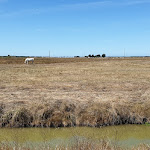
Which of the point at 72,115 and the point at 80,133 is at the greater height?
the point at 72,115

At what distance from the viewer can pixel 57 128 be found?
1056cm

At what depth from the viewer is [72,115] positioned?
36.4 ft

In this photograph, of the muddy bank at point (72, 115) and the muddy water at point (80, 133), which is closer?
the muddy water at point (80, 133)

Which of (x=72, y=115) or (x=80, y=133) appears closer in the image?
(x=80, y=133)

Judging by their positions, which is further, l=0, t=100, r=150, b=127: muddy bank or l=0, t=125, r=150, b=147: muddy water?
l=0, t=100, r=150, b=127: muddy bank

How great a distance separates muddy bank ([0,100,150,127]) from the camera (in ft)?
35.3

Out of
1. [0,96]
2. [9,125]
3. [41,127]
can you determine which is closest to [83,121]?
[41,127]

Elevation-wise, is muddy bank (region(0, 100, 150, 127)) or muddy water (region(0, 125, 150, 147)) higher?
muddy bank (region(0, 100, 150, 127))

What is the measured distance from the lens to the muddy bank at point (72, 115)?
10.8 m

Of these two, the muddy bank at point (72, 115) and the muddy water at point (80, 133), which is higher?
the muddy bank at point (72, 115)

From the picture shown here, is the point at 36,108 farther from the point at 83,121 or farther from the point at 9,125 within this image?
the point at 83,121

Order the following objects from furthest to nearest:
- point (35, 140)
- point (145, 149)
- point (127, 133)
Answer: point (127, 133), point (35, 140), point (145, 149)

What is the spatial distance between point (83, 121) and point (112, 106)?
1.94 metres

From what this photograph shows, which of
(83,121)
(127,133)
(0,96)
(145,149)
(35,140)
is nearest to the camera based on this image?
(145,149)
